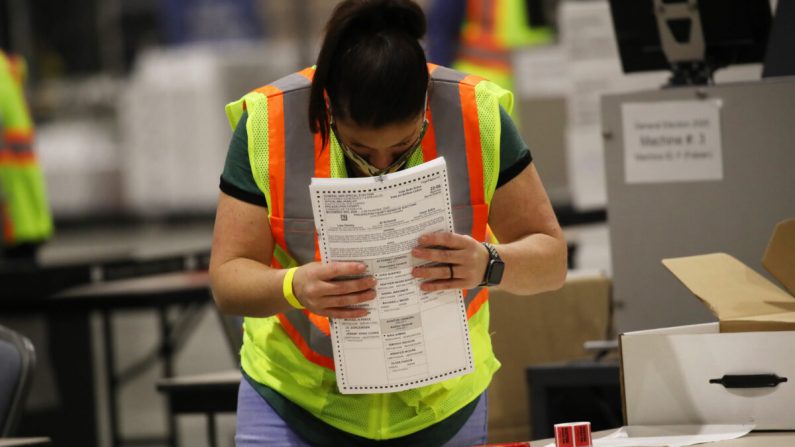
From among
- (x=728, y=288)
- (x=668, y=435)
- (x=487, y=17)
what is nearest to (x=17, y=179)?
(x=487, y=17)

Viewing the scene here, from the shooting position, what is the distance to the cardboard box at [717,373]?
7.13 feet

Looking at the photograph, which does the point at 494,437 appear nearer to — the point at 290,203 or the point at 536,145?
the point at 290,203

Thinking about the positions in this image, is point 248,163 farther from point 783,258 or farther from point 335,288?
point 783,258

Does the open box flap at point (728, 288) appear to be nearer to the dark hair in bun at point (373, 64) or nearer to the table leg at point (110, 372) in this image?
the dark hair in bun at point (373, 64)

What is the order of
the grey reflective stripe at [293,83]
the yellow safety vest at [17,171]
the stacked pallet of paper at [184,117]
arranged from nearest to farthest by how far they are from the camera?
the grey reflective stripe at [293,83]
the yellow safety vest at [17,171]
the stacked pallet of paper at [184,117]

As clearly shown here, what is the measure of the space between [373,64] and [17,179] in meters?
6.05

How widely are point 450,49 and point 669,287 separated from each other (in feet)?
15.9

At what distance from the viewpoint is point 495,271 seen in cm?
209

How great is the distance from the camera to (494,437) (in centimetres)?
341

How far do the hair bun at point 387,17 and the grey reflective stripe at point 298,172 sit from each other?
0.20 m

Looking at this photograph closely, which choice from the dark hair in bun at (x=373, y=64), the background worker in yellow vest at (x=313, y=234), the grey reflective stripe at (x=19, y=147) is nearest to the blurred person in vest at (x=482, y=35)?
the grey reflective stripe at (x=19, y=147)

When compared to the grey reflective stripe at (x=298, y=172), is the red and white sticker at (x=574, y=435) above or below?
below

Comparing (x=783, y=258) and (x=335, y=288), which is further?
(x=783, y=258)

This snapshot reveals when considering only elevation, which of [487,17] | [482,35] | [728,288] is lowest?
[728,288]
